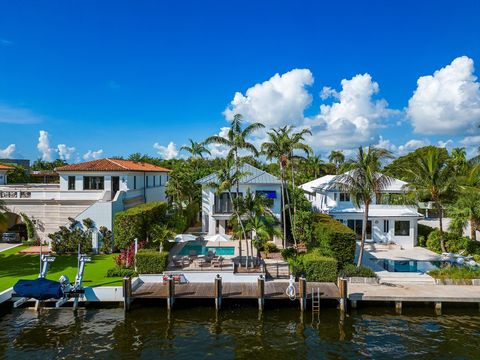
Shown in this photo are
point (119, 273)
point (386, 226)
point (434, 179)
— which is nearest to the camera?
point (119, 273)

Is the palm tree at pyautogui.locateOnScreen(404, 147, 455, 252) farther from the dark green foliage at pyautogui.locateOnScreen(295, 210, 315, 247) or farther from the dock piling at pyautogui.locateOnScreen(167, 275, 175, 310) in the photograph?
the dock piling at pyautogui.locateOnScreen(167, 275, 175, 310)

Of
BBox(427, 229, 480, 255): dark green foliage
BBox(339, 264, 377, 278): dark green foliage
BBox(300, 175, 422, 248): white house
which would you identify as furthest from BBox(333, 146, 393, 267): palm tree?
BBox(427, 229, 480, 255): dark green foliage

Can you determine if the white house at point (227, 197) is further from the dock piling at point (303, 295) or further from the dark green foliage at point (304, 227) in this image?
the dock piling at point (303, 295)

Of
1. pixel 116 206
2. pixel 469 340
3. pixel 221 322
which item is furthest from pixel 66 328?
pixel 469 340

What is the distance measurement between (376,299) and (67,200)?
1111 inches

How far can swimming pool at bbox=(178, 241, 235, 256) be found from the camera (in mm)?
32500

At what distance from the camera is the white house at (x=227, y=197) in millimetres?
37312

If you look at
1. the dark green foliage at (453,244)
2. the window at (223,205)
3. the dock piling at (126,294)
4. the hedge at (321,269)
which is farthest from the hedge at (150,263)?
the dark green foliage at (453,244)

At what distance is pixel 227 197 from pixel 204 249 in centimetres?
657

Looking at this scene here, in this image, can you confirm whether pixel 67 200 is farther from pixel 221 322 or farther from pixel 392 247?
pixel 392 247

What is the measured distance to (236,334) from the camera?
1933cm

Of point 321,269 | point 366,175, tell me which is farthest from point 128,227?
point 366,175

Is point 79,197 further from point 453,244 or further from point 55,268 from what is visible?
point 453,244

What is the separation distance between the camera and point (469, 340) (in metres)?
18.4
